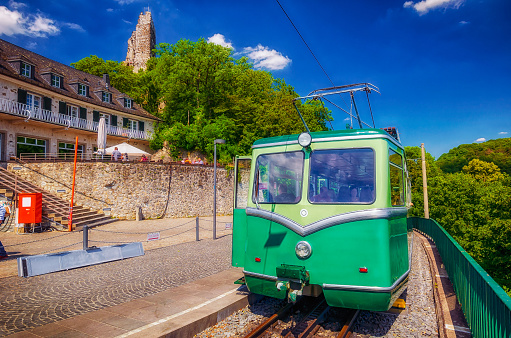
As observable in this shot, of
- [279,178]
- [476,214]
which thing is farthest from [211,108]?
[279,178]

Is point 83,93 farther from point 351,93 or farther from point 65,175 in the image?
point 351,93

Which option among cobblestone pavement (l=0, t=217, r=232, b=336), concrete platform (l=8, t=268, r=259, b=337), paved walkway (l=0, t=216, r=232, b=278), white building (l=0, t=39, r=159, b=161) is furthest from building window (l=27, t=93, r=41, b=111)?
concrete platform (l=8, t=268, r=259, b=337)

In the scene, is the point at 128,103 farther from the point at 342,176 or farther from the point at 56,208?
the point at 342,176

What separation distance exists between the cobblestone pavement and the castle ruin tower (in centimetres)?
5687

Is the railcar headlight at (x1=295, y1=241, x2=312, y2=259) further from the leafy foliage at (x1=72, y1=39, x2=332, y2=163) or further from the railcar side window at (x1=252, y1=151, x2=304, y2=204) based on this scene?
the leafy foliage at (x1=72, y1=39, x2=332, y2=163)

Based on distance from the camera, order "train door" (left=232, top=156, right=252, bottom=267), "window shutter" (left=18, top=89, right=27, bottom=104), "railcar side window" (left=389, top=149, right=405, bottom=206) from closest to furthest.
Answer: "railcar side window" (left=389, top=149, right=405, bottom=206)
"train door" (left=232, top=156, right=252, bottom=267)
"window shutter" (left=18, top=89, right=27, bottom=104)

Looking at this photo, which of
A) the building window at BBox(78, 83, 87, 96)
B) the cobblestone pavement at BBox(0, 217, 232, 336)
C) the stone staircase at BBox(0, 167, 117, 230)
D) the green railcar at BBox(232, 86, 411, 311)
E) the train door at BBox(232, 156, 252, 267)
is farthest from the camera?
the building window at BBox(78, 83, 87, 96)

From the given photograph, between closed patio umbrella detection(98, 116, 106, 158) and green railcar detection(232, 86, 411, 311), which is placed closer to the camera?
green railcar detection(232, 86, 411, 311)

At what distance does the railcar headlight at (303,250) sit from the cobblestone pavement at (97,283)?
144 inches

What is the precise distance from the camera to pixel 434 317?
238 inches

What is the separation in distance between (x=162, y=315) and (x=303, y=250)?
256 cm

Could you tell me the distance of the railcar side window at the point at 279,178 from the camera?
5500 millimetres

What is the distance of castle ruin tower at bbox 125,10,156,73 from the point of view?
6375 cm

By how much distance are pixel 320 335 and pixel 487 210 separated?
3747 centimetres
